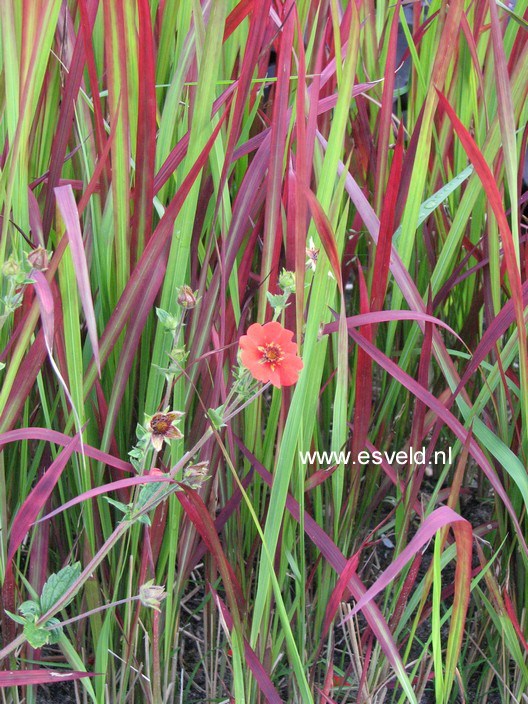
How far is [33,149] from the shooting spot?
75 cm

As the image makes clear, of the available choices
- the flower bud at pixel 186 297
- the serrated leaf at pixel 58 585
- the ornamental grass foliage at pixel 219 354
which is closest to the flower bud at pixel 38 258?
the ornamental grass foliage at pixel 219 354

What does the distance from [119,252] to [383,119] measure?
1.03 feet

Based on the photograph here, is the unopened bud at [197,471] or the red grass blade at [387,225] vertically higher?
the red grass blade at [387,225]

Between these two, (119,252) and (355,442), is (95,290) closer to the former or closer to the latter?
(119,252)

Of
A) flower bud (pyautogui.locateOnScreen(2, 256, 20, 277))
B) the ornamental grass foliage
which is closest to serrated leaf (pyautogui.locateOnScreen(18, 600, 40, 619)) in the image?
the ornamental grass foliage

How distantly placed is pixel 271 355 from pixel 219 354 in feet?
0.43

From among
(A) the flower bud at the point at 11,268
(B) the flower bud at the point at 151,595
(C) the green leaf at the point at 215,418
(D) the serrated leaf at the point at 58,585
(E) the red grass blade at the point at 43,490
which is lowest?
(D) the serrated leaf at the point at 58,585

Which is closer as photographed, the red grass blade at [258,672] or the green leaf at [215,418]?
the green leaf at [215,418]

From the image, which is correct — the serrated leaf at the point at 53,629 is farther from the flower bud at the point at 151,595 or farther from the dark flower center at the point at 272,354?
the dark flower center at the point at 272,354

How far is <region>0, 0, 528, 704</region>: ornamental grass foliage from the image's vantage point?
0.60 metres

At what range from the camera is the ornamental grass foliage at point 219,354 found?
60cm

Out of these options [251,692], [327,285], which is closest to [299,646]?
[251,692]

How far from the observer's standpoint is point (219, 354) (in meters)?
0.67

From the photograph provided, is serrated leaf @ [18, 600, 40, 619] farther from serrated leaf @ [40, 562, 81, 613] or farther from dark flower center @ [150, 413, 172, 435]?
dark flower center @ [150, 413, 172, 435]
